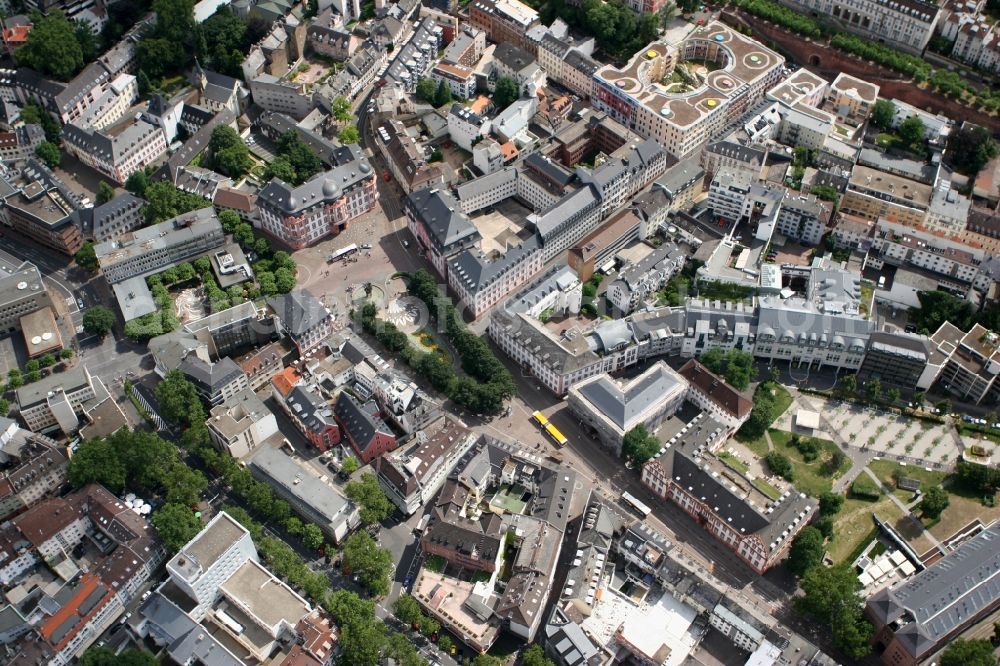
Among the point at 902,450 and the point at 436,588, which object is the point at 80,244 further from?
the point at 902,450

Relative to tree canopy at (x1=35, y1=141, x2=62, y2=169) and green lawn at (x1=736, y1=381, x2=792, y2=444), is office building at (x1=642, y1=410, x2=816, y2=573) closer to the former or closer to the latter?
green lawn at (x1=736, y1=381, x2=792, y2=444)

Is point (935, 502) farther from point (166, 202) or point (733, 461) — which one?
point (166, 202)

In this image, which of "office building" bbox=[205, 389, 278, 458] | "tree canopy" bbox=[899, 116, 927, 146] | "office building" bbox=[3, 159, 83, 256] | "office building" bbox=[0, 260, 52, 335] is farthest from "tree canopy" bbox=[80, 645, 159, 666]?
"tree canopy" bbox=[899, 116, 927, 146]

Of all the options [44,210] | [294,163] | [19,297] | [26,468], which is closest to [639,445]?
[294,163]

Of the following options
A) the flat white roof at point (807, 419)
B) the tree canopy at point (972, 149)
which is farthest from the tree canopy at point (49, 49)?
the tree canopy at point (972, 149)

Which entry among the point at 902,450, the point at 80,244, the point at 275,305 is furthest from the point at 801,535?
the point at 80,244

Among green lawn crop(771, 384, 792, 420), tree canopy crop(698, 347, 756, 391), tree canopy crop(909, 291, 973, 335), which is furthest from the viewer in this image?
tree canopy crop(909, 291, 973, 335)
